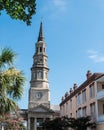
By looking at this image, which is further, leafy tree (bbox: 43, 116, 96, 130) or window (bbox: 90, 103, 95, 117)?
window (bbox: 90, 103, 95, 117)

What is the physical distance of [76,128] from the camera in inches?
1622

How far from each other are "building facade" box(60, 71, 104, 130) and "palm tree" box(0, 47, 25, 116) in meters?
24.5

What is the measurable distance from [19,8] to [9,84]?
6955 millimetres

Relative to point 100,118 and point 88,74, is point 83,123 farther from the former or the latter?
point 88,74

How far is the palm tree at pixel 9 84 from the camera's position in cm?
1404

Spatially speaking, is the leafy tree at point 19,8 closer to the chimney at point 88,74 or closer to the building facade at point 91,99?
the building facade at point 91,99

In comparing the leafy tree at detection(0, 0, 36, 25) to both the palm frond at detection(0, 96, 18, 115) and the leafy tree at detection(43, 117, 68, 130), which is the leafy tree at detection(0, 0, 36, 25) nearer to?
the palm frond at detection(0, 96, 18, 115)

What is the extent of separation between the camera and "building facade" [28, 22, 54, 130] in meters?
85.4

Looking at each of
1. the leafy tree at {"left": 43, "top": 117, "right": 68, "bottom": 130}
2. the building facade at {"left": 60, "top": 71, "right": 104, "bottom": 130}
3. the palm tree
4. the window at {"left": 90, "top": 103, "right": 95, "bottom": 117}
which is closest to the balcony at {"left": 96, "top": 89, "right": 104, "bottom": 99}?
the building facade at {"left": 60, "top": 71, "right": 104, "bottom": 130}

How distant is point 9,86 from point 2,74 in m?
0.67

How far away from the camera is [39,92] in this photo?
87.2 meters

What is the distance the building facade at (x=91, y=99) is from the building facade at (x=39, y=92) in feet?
108

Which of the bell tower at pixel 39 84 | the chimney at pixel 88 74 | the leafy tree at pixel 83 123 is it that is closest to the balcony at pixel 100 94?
the leafy tree at pixel 83 123

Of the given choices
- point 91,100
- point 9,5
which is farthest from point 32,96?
point 9,5
